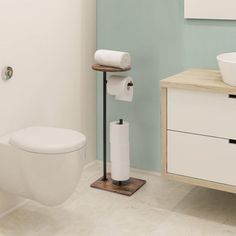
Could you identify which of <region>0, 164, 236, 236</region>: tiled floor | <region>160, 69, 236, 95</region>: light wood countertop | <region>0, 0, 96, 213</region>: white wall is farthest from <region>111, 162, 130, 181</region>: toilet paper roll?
<region>160, 69, 236, 95</region>: light wood countertop

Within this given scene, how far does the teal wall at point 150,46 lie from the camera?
2.95 metres

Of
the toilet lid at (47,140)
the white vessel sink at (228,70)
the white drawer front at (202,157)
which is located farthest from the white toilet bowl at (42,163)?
the white vessel sink at (228,70)

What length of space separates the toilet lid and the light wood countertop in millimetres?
525

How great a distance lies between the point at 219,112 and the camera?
8.32ft

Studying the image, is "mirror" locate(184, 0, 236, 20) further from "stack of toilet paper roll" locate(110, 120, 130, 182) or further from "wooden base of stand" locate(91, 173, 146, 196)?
"wooden base of stand" locate(91, 173, 146, 196)

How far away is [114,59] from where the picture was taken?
2.91 metres

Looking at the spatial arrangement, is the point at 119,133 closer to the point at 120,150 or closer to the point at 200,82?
the point at 120,150

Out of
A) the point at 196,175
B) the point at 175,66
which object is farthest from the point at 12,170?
the point at 175,66

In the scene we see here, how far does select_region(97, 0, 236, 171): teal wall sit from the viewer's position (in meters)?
2.95

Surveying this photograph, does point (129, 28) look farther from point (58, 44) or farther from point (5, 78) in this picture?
point (5, 78)

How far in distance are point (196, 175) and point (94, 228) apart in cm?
58

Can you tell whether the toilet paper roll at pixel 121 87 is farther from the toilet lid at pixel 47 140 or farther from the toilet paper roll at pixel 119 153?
the toilet lid at pixel 47 140

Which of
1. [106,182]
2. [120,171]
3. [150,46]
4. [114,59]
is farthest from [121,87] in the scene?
[106,182]

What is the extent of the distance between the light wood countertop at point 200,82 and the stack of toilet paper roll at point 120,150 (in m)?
0.52
